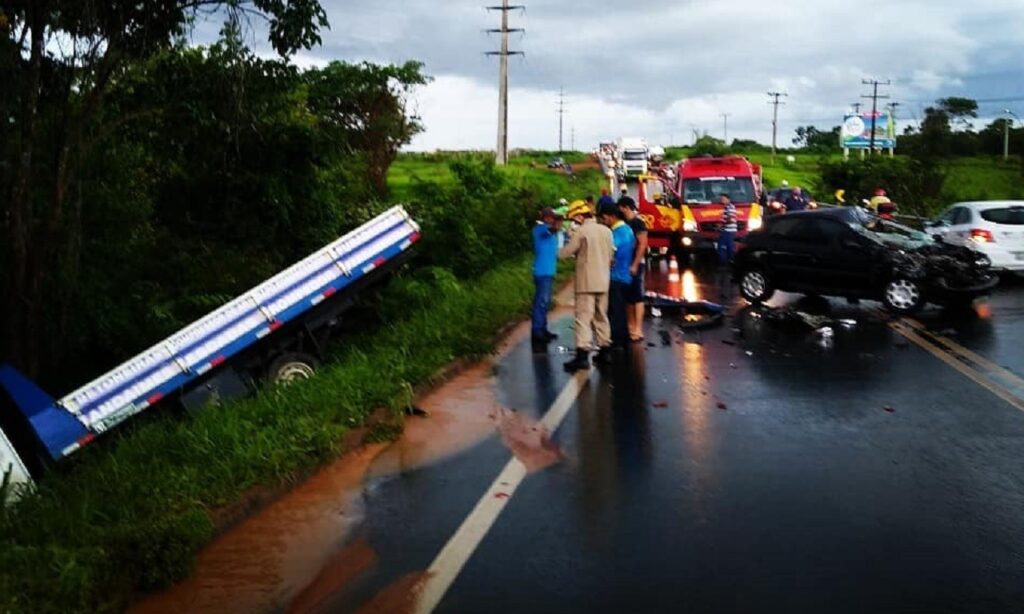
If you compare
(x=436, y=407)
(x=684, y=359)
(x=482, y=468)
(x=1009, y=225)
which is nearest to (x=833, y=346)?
(x=684, y=359)

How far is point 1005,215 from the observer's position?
1953 centimetres

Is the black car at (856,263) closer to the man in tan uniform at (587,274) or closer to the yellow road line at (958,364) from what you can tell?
the yellow road line at (958,364)

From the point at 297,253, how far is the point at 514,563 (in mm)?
12301

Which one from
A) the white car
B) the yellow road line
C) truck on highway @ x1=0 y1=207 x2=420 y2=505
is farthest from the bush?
truck on highway @ x1=0 y1=207 x2=420 y2=505

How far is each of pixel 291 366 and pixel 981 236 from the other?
13406mm

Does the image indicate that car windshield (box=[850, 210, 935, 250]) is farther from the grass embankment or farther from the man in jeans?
the grass embankment

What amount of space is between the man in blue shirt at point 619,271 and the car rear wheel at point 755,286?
499 cm

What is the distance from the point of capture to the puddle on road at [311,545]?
17.3 feet

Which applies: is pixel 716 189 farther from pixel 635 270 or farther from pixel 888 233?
pixel 635 270

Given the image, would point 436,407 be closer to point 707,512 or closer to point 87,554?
point 707,512

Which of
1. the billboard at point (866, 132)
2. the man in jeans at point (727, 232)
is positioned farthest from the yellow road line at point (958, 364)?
the billboard at point (866, 132)

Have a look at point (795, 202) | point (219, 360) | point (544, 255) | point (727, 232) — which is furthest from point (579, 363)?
point (795, 202)

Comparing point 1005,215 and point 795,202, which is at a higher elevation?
point 1005,215

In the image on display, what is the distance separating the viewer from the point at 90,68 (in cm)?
1091
